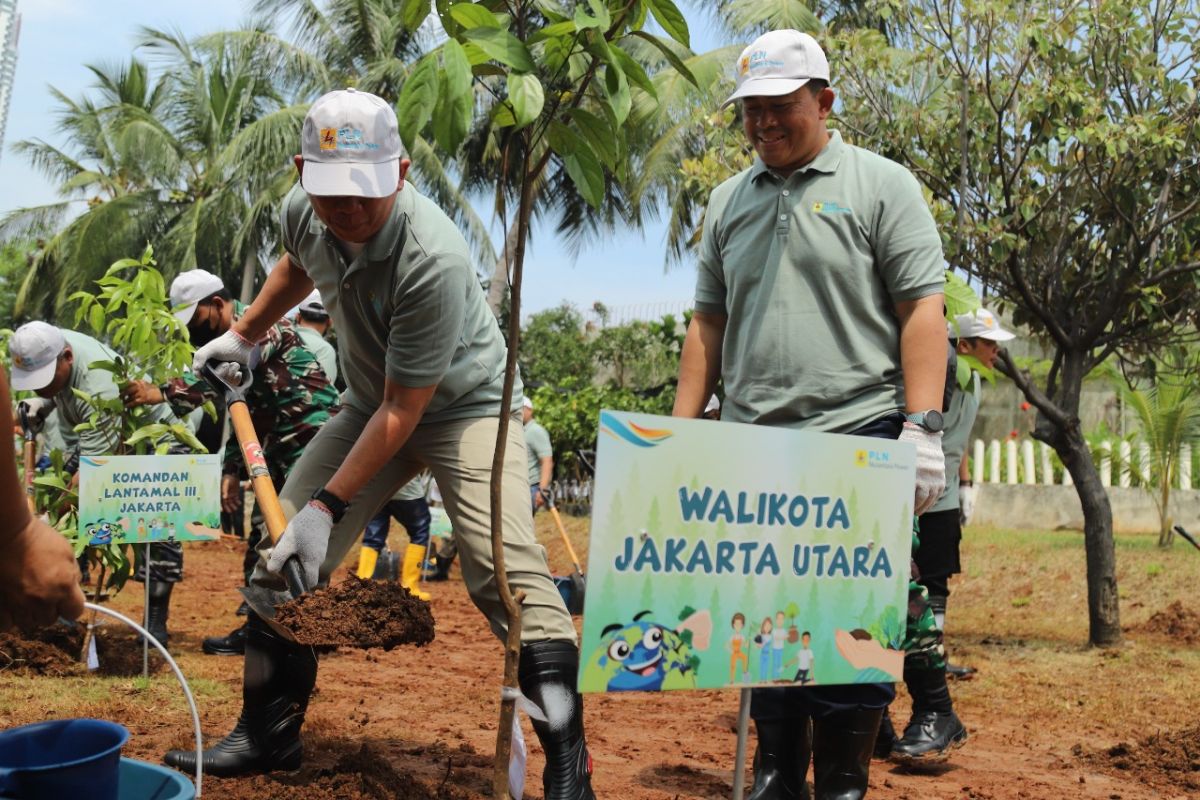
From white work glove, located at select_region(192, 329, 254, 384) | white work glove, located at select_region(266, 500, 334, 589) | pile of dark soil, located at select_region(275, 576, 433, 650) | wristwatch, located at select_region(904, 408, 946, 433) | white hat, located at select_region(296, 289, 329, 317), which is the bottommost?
pile of dark soil, located at select_region(275, 576, 433, 650)

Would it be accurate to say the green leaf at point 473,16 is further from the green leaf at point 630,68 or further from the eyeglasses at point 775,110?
the eyeglasses at point 775,110

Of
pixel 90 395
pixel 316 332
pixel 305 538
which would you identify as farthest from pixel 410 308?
pixel 316 332

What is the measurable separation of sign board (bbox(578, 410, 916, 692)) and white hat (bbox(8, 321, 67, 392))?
13.6ft

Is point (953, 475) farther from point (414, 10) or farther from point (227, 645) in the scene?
point (227, 645)

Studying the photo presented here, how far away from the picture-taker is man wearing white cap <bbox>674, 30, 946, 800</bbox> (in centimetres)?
296

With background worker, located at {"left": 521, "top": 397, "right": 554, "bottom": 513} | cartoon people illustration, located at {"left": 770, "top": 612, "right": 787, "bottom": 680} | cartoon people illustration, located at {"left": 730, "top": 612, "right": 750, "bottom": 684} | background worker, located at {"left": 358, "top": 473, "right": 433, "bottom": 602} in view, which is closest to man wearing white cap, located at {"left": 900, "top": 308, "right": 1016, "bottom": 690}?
cartoon people illustration, located at {"left": 770, "top": 612, "right": 787, "bottom": 680}

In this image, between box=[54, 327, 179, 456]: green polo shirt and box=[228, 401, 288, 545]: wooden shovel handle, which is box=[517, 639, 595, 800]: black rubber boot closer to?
box=[228, 401, 288, 545]: wooden shovel handle

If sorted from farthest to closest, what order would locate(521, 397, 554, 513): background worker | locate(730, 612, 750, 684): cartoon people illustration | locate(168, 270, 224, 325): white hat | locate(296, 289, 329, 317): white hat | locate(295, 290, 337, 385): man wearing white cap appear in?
locate(521, 397, 554, 513): background worker, locate(296, 289, 329, 317): white hat, locate(295, 290, 337, 385): man wearing white cap, locate(168, 270, 224, 325): white hat, locate(730, 612, 750, 684): cartoon people illustration

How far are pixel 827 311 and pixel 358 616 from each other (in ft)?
4.65

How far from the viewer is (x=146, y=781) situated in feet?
7.83

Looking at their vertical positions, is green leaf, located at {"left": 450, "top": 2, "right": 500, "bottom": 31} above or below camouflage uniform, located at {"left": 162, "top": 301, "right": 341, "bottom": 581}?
above

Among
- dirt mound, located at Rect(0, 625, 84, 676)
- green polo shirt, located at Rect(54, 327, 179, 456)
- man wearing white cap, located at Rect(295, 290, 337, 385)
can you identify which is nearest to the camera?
dirt mound, located at Rect(0, 625, 84, 676)

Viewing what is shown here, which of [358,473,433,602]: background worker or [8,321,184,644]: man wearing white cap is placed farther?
[358,473,433,602]: background worker

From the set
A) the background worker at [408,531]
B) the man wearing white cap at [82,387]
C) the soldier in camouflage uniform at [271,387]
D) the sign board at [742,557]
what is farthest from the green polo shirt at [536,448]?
the sign board at [742,557]
